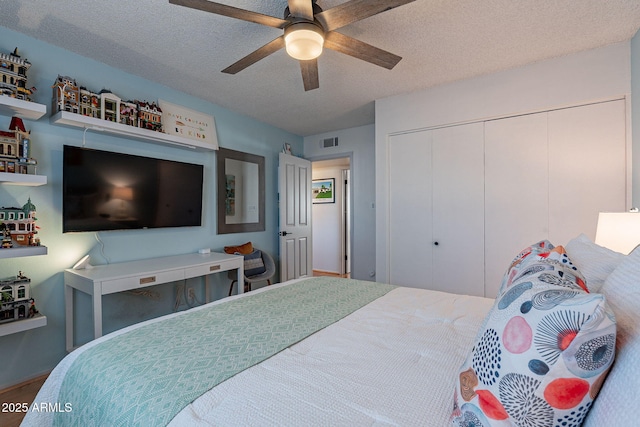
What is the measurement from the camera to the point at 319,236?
20.4ft

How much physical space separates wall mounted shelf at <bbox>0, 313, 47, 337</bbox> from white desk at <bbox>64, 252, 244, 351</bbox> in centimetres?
27

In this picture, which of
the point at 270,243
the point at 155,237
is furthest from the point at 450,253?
the point at 155,237

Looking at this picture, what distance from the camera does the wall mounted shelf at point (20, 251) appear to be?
1.78m

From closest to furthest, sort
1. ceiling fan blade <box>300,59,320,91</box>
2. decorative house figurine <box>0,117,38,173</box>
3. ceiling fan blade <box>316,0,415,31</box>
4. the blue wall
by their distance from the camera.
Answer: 1. ceiling fan blade <box>316,0,415,31</box>
2. decorative house figurine <box>0,117,38,173</box>
3. ceiling fan blade <box>300,59,320,91</box>
4. the blue wall

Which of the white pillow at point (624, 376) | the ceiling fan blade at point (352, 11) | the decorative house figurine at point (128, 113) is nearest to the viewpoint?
the white pillow at point (624, 376)

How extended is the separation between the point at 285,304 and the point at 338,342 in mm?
Result: 534

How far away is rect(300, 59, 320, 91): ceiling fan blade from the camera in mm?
1996

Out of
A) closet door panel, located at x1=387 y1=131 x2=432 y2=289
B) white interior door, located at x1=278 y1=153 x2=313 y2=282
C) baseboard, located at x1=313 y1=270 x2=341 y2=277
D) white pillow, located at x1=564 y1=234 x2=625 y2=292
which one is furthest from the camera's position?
baseboard, located at x1=313 y1=270 x2=341 y2=277

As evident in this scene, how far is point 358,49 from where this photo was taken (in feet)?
6.15

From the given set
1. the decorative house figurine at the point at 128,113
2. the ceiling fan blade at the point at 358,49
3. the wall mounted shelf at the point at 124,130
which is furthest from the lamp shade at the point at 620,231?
the decorative house figurine at the point at 128,113

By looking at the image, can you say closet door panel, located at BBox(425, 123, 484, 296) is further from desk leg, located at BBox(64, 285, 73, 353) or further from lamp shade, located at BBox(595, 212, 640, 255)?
desk leg, located at BBox(64, 285, 73, 353)

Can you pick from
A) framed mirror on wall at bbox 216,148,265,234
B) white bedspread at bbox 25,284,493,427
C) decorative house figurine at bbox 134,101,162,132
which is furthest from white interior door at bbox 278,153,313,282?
white bedspread at bbox 25,284,493,427

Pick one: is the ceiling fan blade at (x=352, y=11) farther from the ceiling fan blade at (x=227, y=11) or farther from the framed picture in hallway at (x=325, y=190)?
the framed picture in hallway at (x=325, y=190)

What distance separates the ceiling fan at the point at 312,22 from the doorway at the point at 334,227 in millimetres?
3953
